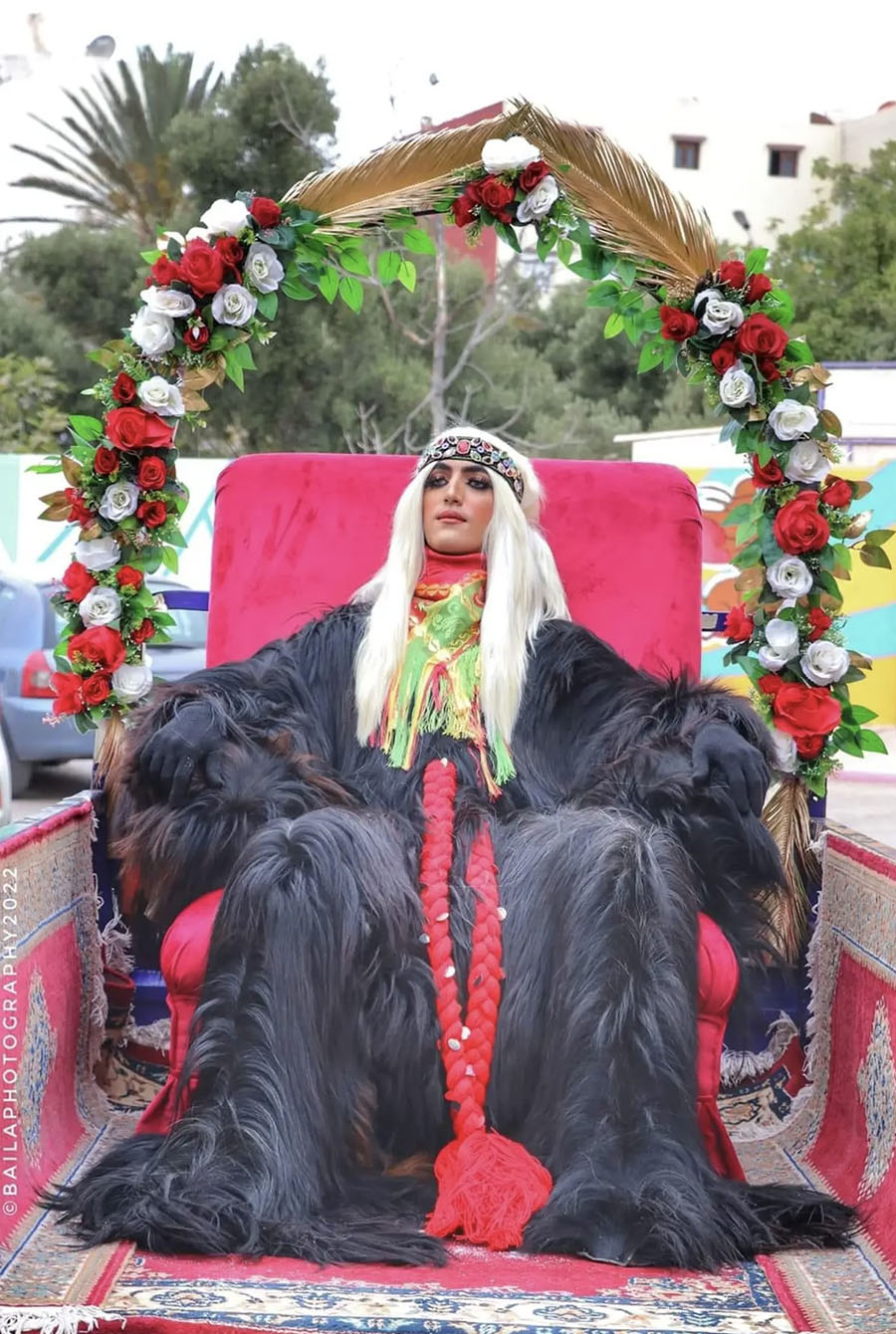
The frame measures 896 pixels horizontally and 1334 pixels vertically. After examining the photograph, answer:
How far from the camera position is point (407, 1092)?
116 inches

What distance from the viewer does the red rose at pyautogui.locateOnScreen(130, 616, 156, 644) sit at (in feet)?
12.7

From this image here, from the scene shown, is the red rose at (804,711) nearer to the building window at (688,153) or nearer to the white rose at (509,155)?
the white rose at (509,155)

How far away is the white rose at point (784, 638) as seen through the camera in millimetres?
3746

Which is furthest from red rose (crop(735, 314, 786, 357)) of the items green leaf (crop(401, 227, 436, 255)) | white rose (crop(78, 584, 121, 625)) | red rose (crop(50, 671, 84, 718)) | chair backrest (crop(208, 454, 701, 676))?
red rose (crop(50, 671, 84, 718))

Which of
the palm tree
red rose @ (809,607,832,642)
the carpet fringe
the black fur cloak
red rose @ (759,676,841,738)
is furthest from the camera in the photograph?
the palm tree

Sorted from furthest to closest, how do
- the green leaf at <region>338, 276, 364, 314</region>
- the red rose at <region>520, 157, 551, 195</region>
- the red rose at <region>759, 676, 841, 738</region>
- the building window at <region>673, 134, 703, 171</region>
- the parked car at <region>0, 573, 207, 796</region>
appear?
the building window at <region>673, 134, 703, 171</region> < the parked car at <region>0, 573, 207, 796</region> < the green leaf at <region>338, 276, 364, 314</region> < the red rose at <region>520, 157, 551, 195</region> < the red rose at <region>759, 676, 841, 738</region>

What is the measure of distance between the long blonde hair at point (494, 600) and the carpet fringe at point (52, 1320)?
4.87ft

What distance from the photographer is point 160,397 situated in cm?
382

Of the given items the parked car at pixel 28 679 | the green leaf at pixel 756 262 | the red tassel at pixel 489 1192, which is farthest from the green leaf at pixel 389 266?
the parked car at pixel 28 679

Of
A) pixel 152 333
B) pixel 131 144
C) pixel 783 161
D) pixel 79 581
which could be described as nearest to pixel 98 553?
pixel 79 581

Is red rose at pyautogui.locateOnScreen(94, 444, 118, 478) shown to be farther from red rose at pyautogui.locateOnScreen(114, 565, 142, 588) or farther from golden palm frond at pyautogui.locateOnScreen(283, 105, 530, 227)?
golden palm frond at pyautogui.locateOnScreen(283, 105, 530, 227)

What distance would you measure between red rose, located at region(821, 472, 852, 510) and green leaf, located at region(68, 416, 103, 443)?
1.80 meters

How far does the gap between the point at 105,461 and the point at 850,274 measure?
26.6 m

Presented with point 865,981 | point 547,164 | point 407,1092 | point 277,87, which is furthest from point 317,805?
point 277,87
